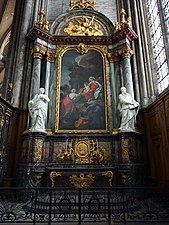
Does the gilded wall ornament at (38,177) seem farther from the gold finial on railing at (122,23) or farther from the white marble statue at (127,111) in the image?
the gold finial on railing at (122,23)

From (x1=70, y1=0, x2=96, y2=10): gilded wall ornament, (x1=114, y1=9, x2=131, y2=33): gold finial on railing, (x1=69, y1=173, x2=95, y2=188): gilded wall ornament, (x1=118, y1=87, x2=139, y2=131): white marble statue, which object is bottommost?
(x1=69, y1=173, x2=95, y2=188): gilded wall ornament

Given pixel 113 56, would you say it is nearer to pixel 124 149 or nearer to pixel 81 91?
pixel 81 91

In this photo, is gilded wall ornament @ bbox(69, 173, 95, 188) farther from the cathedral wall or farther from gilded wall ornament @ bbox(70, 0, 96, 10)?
gilded wall ornament @ bbox(70, 0, 96, 10)

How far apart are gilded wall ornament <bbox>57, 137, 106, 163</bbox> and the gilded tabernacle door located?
0.45 metres

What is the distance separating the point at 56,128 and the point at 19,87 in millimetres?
2597

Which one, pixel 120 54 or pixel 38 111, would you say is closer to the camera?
pixel 38 111

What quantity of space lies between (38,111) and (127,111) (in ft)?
11.5

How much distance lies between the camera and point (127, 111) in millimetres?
7988

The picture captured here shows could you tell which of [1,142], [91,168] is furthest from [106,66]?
[1,142]

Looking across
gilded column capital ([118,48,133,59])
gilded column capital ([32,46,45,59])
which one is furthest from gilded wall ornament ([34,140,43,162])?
gilded column capital ([118,48,133,59])

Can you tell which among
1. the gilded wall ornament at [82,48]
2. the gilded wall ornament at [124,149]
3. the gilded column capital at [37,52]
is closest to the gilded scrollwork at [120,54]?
the gilded wall ornament at [82,48]

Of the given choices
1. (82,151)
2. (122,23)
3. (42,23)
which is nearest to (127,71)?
(122,23)

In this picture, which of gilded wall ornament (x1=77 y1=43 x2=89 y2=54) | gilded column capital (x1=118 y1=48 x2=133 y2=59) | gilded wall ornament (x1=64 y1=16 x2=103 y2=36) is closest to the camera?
gilded column capital (x1=118 y1=48 x2=133 y2=59)

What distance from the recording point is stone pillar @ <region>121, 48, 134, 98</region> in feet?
28.5
